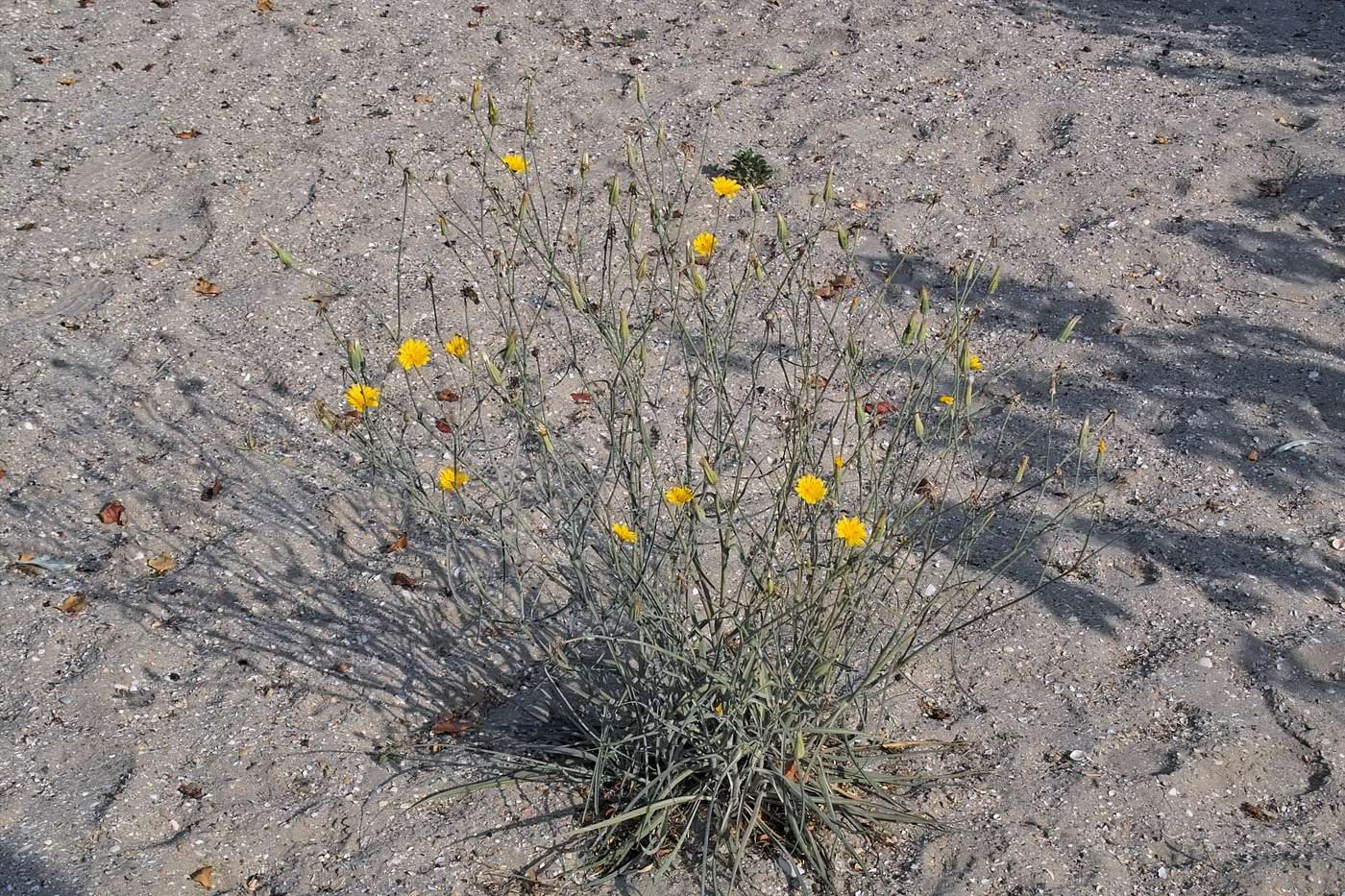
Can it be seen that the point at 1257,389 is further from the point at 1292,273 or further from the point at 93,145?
the point at 93,145

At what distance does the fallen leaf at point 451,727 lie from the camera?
2.55m

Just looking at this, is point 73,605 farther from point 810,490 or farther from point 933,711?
point 933,711

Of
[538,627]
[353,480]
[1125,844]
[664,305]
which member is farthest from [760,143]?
[1125,844]

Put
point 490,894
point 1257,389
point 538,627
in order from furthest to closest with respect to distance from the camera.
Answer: point 1257,389
point 538,627
point 490,894

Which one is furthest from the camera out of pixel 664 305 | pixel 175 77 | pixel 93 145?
pixel 175 77

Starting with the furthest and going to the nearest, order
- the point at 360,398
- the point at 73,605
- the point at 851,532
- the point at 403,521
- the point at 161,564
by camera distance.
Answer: the point at 403,521 → the point at 161,564 → the point at 73,605 → the point at 360,398 → the point at 851,532

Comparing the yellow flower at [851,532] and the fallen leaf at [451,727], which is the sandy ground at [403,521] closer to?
the fallen leaf at [451,727]

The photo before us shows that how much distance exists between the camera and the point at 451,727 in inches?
101

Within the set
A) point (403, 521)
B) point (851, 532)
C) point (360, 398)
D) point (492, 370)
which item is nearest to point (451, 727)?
point (403, 521)

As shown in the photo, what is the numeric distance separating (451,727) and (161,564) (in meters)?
0.94

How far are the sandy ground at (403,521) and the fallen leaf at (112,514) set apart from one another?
3 centimetres

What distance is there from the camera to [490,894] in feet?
7.30

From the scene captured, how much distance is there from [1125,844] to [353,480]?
2107 mm

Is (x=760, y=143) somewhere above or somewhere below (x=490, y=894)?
above
